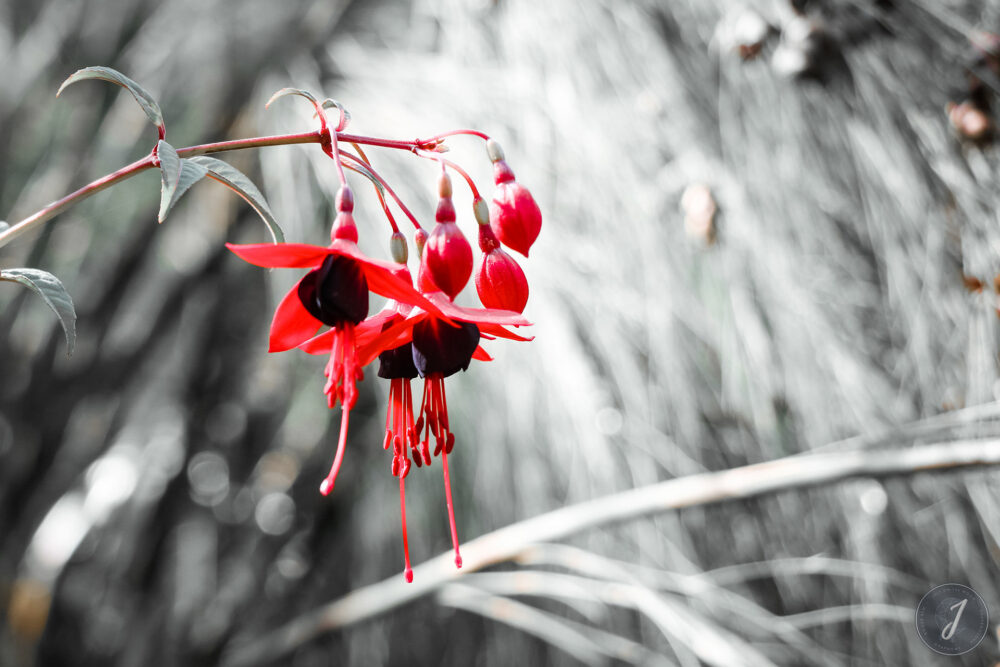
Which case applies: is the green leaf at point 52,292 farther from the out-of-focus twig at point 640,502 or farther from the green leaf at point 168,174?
the out-of-focus twig at point 640,502

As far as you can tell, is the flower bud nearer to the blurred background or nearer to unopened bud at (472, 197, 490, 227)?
unopened bud at (472, 197, 490, 227)

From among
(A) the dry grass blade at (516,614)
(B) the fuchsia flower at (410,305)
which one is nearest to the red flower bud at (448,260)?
(B) the fuchsia flower at (410,305)

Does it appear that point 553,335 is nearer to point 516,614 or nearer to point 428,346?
point 516,614

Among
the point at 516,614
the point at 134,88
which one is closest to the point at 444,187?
the point at 134,88

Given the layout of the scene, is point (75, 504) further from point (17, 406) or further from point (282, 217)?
point (282, 217)

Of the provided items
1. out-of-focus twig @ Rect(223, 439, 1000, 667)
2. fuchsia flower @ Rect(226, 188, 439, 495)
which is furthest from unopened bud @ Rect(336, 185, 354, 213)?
out-of-focus twig @ Rect(223, 439, 1000, 667)

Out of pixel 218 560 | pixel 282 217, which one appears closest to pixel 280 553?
pixel 218 560

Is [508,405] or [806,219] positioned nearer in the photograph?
[806,219]
